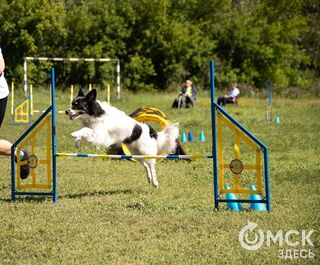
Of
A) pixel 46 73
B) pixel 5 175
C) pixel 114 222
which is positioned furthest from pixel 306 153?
pixel 46 73

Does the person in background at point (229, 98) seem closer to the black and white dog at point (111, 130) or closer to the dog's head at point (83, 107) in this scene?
the black and white dog at point (111, 130)

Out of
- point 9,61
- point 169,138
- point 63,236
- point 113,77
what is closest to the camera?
point 63,236

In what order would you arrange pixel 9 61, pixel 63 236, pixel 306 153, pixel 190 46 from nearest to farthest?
pixel 63 236
pixel 306 153
pixel 9 61
pixel 190 46

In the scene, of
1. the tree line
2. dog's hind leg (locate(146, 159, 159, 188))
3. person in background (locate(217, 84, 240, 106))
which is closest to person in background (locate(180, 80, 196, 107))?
person in background (locate(217, 84, 240, 106))

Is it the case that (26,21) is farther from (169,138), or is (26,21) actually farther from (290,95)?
(169,138)

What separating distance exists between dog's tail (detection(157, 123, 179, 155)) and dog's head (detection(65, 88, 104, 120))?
3.88 feet

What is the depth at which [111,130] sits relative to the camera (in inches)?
320

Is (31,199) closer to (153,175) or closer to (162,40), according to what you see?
(153,175)

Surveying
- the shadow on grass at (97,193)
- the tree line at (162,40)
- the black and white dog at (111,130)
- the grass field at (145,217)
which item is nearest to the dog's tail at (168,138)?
the black and white dog at (111,130)

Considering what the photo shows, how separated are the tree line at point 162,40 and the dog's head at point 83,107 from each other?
2315 cm

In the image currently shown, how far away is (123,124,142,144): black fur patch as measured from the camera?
835cm

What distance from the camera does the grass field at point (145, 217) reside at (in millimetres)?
4953

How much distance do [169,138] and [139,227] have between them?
3.12 m

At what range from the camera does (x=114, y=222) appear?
19.9 feet
